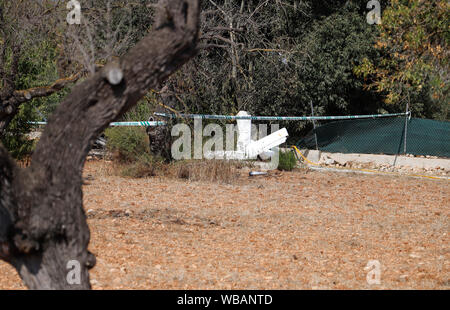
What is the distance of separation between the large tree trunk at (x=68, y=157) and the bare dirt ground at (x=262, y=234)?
1.52 meters

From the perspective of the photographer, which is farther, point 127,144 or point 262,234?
point 127,144

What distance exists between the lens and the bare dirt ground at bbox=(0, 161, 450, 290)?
5.14 metres

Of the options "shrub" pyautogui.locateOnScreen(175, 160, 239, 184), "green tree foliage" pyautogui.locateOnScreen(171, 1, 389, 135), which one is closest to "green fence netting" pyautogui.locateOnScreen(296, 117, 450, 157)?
"green tree foliage" pyautogui.locateOnScreen(171, 1, 389, 135)

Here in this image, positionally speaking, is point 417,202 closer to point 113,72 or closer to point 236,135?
point 236,135

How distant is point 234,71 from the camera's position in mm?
12273

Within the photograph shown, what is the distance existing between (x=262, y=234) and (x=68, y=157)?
3886mm

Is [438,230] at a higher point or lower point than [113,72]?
lower

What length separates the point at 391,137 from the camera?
1369cm

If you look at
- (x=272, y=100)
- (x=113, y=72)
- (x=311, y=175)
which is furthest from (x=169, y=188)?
(x=272, y=100)

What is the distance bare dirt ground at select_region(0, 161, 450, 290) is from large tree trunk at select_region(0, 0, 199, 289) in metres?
1.52

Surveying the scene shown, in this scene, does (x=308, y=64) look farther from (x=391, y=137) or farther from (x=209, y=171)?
(x=209, y=171)

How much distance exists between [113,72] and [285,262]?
318cm

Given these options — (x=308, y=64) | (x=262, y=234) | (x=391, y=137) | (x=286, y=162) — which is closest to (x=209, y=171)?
(x=286, y=162)

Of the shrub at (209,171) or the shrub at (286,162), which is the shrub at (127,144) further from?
the shrub at (286,162)
